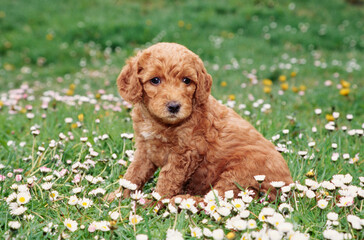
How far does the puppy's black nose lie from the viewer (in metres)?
2.81

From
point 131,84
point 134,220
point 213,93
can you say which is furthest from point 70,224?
point 213,93

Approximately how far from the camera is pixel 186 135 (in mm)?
3105

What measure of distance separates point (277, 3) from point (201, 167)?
9723 millimetres

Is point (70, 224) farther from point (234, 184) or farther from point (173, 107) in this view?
point (234, 184)

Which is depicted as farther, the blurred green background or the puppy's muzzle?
the blurred green background

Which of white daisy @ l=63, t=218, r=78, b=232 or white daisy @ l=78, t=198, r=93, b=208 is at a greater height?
white daisy @ l=63, t=218, r=78, b=232

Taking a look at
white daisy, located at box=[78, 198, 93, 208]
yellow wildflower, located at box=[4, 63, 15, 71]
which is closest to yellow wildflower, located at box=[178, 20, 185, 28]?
yellow wildflower, located at box=[4, 63, 15, 71]

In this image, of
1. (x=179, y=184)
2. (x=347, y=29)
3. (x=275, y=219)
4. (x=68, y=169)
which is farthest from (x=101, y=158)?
(x=347, y=29)

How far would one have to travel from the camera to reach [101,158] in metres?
3.75

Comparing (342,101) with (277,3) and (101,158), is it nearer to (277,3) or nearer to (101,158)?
(101,158)

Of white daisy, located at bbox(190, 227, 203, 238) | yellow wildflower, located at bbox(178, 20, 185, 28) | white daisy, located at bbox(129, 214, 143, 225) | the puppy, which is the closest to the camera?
white daisy, located at bbox(190, 227, 203, 238)

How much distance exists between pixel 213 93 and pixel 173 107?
10.1 feet

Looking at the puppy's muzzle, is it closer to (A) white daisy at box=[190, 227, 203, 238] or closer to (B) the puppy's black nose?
(B) the puppy's black nose

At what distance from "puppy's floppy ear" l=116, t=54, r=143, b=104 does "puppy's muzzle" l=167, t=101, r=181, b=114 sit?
38cm
